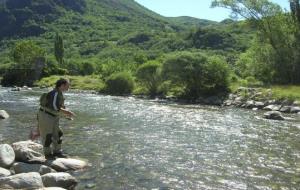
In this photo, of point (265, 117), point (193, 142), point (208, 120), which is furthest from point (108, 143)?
point (265, 117)

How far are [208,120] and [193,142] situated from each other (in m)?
15.0

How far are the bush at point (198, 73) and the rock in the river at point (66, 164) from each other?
6022 centimetres

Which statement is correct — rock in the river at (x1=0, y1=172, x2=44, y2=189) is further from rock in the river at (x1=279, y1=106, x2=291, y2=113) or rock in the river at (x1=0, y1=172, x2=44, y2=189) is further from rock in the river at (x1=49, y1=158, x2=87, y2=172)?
rock in the river at (x1=279, y1=106, x2=291, y2=113)

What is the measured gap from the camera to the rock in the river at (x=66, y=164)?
19500 millimetres

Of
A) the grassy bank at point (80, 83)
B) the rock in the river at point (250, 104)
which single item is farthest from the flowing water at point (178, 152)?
the grassy bank at point (80, 83)

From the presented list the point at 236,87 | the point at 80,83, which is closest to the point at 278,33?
the point at 236,87

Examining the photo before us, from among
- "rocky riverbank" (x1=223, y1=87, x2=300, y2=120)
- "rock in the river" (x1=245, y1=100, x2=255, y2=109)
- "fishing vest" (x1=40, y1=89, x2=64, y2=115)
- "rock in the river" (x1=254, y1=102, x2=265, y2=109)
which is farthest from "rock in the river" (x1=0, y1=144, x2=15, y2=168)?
"rock in the river" (x1=245, y1=100, x2=255, y2=109)

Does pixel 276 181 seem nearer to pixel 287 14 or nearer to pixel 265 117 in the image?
pixel 265 117

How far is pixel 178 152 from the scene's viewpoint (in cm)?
2508

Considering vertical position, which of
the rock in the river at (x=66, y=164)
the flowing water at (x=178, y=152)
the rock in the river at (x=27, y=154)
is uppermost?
the rock in the river at (x=27, y=154)

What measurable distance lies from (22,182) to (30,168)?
2.59m

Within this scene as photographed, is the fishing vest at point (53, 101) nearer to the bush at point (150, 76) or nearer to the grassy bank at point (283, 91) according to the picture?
the grassy bank at point (283, 91)

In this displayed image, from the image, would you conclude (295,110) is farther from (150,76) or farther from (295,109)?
(150,76)

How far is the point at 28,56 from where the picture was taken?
6491 inches
